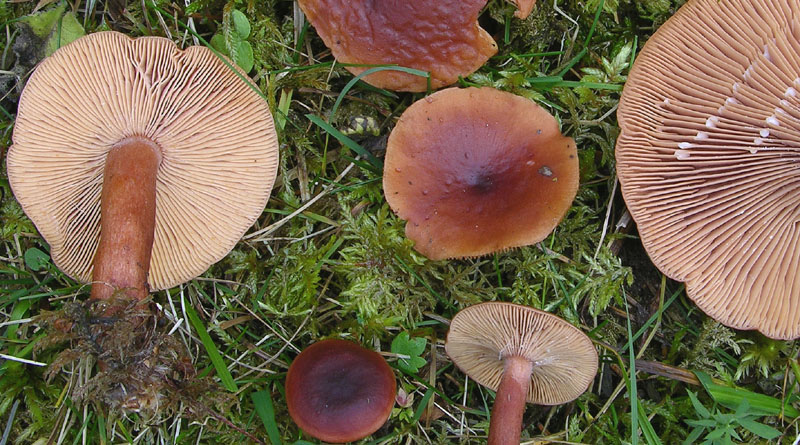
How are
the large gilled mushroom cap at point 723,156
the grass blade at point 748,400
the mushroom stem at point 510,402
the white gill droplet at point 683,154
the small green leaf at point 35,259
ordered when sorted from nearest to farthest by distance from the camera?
1. the large gilled mushroom cap at point 723,156
2. the white gill droplet at point 683,154
3. the mushroom stem at point 510,402
4. the grass blade at point 748,400
5. the small green leaf at point 35,259

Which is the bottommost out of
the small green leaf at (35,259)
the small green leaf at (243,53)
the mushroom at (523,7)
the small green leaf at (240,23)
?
the small green leaf at (35,259)

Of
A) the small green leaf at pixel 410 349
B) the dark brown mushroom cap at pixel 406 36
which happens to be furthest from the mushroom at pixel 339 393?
the dark brown mushroom cap at pixel 406 36

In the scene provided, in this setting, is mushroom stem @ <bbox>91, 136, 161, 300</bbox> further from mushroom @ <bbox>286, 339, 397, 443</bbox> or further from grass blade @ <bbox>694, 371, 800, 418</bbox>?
grass blade @ <bbox>694, 371, 800, 418</bbox>

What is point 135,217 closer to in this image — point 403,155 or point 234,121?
point 234,121

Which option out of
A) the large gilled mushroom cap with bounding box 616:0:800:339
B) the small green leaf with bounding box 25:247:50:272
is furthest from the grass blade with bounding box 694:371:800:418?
the small green leaf with bounding box 25:247:50:272

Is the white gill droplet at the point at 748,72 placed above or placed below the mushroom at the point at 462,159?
above

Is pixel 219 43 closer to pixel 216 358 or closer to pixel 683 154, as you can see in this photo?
pixel 216 358

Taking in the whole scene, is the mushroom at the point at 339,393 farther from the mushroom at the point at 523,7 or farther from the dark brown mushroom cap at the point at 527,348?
the mushroom at the point at 523,7

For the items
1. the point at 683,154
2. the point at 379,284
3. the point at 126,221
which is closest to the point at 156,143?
the point at 126,221

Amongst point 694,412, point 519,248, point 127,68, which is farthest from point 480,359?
point 127,68
